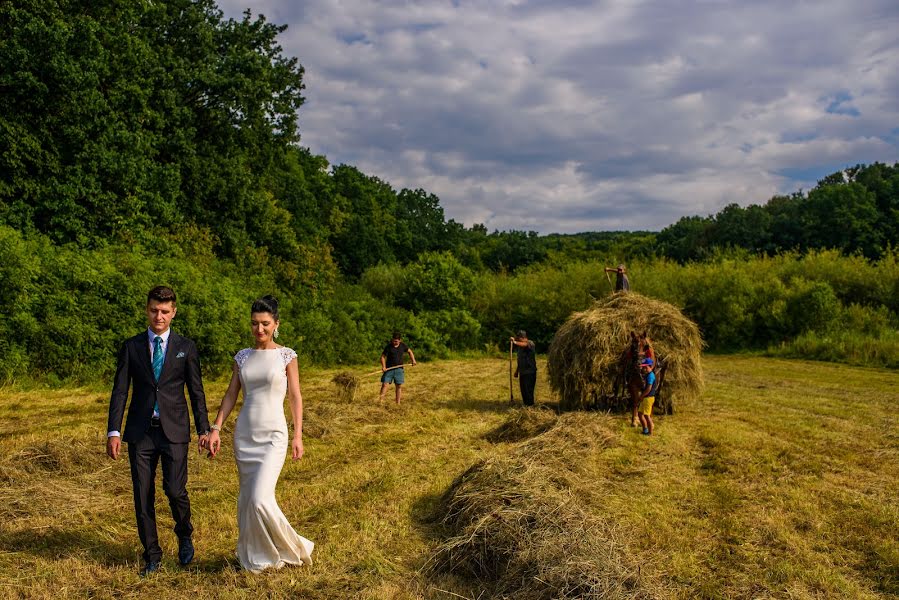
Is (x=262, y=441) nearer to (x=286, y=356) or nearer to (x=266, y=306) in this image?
(x=286, y=356)

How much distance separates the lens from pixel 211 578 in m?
5.11

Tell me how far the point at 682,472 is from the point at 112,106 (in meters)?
19.8

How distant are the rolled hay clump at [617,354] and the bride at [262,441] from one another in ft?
26.3

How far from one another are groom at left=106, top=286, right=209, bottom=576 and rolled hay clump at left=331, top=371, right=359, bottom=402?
8.66 metres

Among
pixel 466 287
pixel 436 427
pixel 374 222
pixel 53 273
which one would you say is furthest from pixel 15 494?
pixel 374 222

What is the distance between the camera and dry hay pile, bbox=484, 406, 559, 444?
10.3 meters

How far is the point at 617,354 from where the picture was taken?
39.7 ft

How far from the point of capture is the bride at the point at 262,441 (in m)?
4.93

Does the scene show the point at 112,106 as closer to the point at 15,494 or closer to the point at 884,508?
the point at 15,494

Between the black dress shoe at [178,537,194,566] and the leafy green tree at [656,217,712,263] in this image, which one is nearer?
the black dress shoe at [178,537,194,566]

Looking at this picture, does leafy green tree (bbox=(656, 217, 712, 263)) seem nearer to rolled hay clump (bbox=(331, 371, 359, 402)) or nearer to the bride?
rolled hay clump (bbox=(331, 371, 359, 402))

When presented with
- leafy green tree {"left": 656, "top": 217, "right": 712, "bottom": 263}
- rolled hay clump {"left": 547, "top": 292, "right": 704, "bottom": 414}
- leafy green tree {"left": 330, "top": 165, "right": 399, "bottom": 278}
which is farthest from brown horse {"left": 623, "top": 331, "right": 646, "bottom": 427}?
leafy green tree {"left": 656, "top": 217, "right": 712, "bottom": 263}

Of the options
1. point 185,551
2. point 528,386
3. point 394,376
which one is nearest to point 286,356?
point 185,551

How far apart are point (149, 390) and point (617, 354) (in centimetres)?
899
